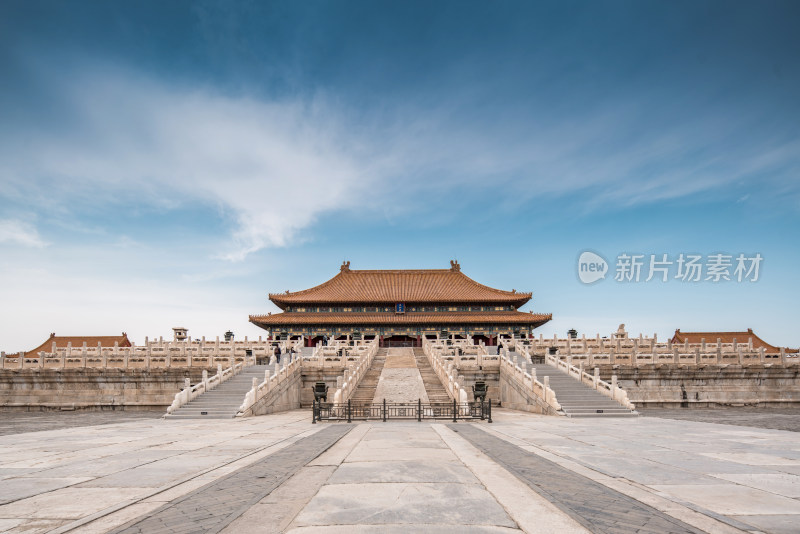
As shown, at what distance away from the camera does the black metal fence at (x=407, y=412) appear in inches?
659

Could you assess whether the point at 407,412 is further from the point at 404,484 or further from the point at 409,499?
the point at 409,499

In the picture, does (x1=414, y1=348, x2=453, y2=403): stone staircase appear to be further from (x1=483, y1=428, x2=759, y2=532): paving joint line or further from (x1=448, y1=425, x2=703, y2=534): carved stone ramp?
(x1=448, y1=425, x2=703, y2=534): carved stone ramp

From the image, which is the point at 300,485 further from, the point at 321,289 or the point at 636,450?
the point at 321,289

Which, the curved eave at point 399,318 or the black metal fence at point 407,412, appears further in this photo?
the curved eave at point 399,318

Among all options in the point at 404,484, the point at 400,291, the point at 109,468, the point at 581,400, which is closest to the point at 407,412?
the point at 581,400

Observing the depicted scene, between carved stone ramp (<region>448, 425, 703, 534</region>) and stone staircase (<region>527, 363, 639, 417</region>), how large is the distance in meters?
11.5

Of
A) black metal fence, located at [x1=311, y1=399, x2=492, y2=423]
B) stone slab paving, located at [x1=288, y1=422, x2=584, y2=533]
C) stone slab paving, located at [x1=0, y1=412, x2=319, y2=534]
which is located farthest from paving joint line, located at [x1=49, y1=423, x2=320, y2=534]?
black metal fence, located at [x1=311, y1=399, x2=492, y2=423]

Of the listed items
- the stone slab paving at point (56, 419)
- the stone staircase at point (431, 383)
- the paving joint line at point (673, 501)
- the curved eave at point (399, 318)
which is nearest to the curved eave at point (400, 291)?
the curved eave at point (399, 318)

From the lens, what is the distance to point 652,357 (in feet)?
85.9

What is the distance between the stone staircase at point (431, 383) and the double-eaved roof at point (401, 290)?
20.8 metres

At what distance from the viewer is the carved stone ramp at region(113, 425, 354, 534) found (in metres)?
4.74

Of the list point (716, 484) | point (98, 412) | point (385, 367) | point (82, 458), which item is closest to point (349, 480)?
point (716, 484)

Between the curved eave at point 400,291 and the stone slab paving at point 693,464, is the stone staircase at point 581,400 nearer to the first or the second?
the stone slab paving at point 693,464

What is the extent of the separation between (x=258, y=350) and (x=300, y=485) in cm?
→ 2659
